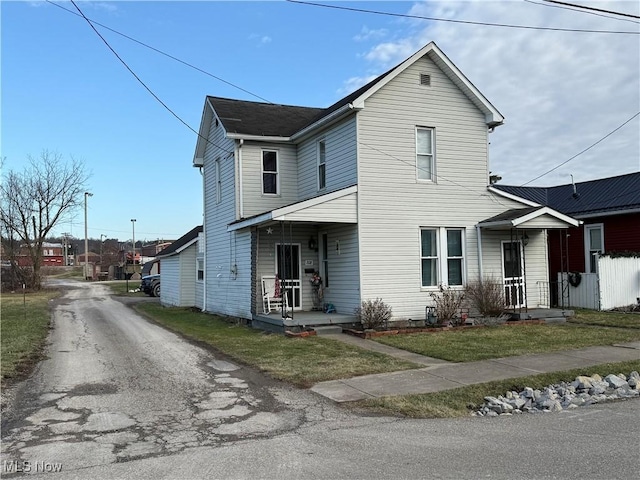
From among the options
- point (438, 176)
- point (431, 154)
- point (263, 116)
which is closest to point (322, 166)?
point (431, 154)

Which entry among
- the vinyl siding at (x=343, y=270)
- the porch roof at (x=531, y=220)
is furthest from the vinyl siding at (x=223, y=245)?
the porch roof at (x=531, y=220)

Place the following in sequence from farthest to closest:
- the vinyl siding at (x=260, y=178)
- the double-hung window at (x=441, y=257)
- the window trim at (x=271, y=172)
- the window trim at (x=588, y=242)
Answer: the window trim at (x=588, y=242), the window trim at (x=271, y=172), the vinyl siding at (x=260, y=178), the double-hung window at (x=441, y=257)

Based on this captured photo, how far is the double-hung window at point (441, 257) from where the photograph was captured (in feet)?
53.6

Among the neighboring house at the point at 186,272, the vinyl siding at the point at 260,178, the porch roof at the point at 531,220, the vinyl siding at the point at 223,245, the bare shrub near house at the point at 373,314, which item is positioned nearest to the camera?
the bare shrub near house at the point at 373,314

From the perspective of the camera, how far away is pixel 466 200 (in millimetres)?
16875

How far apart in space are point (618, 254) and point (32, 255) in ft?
139

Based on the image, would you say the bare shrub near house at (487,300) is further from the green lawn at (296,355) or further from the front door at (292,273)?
the green lawn at (296,355)

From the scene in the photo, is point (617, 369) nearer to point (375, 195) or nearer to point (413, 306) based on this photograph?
point (413, 306)

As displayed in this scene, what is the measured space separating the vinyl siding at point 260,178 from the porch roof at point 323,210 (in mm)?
2806

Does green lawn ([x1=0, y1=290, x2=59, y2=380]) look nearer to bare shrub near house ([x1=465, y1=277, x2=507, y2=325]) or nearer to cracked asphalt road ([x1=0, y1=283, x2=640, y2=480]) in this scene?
cracked asphalt road ([x1=0, y1=283, x2=640, y2=480])

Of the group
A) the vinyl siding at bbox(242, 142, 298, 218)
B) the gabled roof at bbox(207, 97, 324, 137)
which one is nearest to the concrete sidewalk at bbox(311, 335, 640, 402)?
the vinyl siding at bbox(242, 142, 298, 218)

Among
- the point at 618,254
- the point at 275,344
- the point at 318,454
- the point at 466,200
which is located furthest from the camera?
the point at 618,254

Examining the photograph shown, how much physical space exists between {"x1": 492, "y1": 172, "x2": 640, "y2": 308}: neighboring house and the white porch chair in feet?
29.9

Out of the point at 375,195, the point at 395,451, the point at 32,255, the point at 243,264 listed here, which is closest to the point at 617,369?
the point at 395,451
